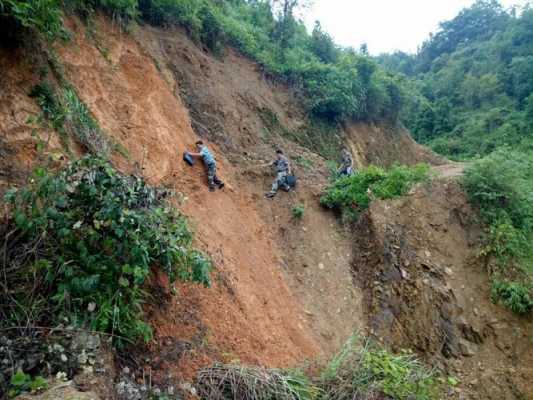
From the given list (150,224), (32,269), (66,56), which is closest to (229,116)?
(66,56)

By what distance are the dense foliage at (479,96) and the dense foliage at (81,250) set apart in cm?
1819

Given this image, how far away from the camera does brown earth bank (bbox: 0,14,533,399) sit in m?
5.29

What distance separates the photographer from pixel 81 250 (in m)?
3.40

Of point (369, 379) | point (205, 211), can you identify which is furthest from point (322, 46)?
point (369, 379)

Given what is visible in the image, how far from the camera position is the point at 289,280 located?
27.4 feet

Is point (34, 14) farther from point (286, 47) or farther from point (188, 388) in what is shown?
point (286, 47)

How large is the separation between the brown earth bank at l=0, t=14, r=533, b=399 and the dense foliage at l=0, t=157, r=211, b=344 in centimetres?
96

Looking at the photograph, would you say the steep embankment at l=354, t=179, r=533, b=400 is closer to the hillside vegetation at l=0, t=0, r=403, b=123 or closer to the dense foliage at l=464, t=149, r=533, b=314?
the dense foliage at l=464, t=149, r=533, b=314

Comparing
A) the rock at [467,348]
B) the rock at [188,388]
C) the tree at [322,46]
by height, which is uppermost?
the tree at [322,46]

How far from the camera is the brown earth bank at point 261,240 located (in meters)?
5.29

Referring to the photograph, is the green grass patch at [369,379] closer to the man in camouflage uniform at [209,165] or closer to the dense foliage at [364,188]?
the man in camouflage uniform at [209,165]

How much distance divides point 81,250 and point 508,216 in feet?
33.7

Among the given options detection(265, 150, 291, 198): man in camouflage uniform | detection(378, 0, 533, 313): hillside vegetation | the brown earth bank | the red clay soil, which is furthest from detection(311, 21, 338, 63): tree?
the red clay soil

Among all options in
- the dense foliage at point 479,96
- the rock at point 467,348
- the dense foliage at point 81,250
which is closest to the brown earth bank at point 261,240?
the rock at point 467,348
